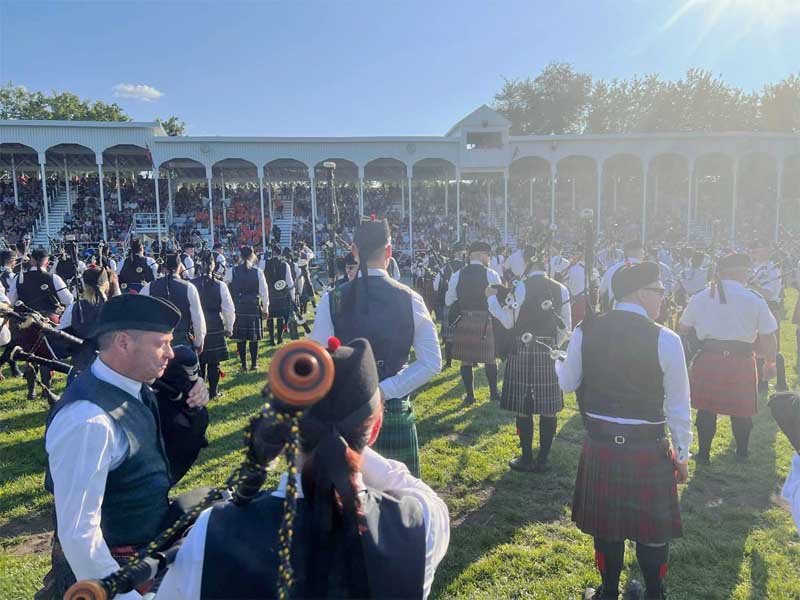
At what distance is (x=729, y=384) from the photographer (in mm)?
5000

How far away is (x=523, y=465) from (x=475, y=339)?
2303mm

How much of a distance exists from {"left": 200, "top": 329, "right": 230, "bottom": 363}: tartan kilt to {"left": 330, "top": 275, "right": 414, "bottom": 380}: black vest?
4561 mm

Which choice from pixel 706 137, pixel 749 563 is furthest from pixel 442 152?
pixel 749 563

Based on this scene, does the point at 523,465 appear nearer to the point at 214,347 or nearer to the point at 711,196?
the point at 214,347

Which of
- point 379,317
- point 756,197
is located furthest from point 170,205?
point 756,197

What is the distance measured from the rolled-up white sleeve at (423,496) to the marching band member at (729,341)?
435cm

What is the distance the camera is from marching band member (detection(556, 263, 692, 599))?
115 inches

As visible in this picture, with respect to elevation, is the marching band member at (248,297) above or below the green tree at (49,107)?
below

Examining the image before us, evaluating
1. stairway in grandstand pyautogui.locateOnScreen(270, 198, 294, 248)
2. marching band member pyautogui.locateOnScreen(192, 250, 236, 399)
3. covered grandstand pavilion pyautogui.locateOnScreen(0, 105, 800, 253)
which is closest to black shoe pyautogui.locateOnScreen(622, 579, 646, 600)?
marching band member pyautogui.locateOnScreen(192, 250, 236, 399)

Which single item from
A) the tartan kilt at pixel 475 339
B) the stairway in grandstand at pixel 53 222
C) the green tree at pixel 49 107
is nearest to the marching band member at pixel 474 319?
the tartan kilt at pixel 475 339

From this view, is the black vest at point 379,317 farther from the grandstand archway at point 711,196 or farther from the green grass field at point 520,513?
the grandstand archway at point 711,196

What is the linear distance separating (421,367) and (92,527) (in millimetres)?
1789

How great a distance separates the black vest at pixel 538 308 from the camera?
16.7 feet

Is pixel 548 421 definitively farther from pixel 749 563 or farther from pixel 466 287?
pixel 466 287
